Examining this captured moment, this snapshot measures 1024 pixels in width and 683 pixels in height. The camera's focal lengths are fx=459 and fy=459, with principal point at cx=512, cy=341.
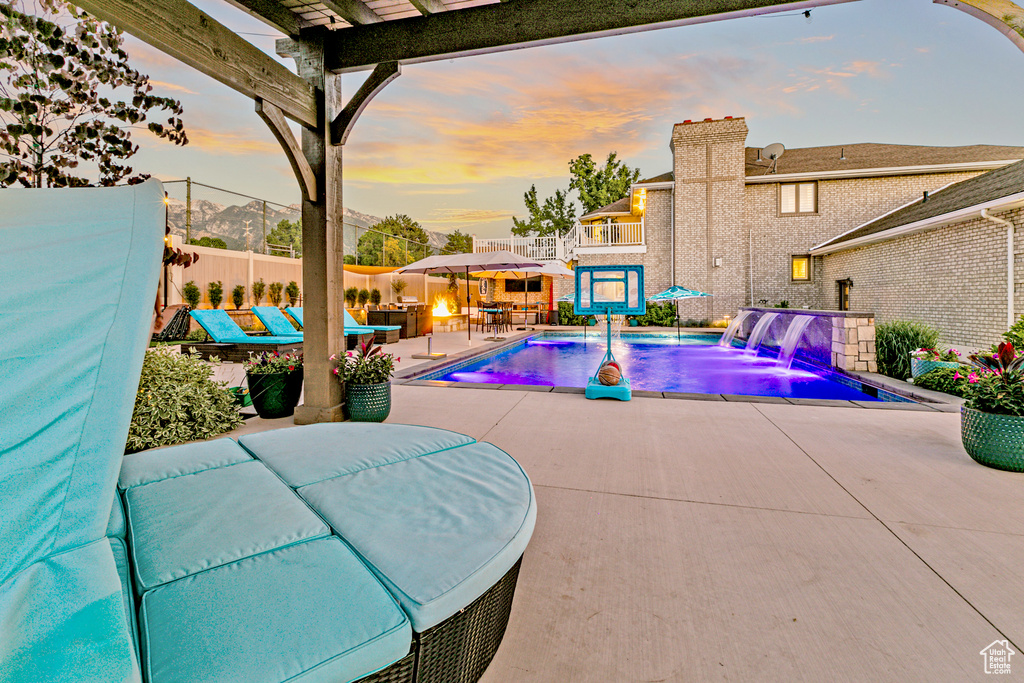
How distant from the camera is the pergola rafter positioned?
286 centimetres

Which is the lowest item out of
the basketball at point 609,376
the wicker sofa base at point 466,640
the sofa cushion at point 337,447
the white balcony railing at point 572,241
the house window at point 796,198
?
the wicker sofa base at point 466,640

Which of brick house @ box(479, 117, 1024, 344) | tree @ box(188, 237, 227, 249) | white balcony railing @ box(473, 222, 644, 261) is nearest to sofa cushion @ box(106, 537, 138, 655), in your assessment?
tree @ box(188, 237, 227, 249)

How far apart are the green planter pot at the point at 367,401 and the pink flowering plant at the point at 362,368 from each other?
6 centimetres

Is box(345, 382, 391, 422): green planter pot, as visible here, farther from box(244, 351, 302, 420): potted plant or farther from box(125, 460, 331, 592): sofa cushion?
box(125, 460, 331, 592): sofa cushion

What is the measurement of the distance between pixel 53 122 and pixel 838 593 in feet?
16.5

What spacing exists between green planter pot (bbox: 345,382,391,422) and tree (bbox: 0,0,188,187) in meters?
2.08

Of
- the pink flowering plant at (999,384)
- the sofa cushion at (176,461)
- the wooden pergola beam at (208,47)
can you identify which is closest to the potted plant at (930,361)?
the pink flowering plant at (999,384)

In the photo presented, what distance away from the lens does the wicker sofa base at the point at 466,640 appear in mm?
1007

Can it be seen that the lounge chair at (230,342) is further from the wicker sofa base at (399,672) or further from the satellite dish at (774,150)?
the satellite dish at (774,150)

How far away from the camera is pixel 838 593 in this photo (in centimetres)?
159

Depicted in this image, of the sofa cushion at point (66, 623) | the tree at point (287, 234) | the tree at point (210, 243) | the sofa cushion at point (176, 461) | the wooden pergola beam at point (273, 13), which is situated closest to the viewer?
the sofa cushion at point (66, 623)

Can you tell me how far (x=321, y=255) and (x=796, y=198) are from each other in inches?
672

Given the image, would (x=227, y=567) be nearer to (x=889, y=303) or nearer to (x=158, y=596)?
(x=158, y=596)

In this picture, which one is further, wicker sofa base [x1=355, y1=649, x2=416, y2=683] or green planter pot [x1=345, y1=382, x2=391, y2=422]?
green planter pot [x1=345, y1=382, x2=391, y2=422]
